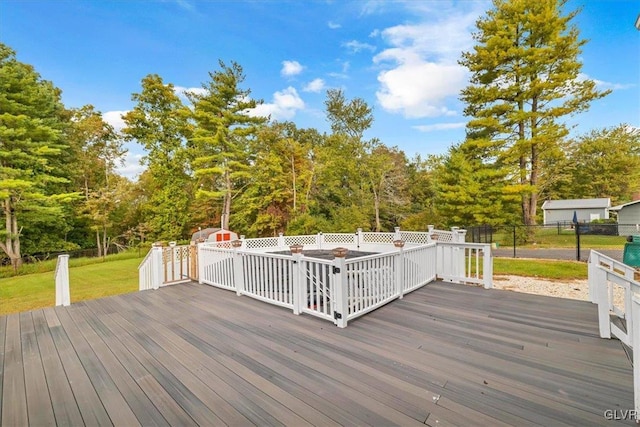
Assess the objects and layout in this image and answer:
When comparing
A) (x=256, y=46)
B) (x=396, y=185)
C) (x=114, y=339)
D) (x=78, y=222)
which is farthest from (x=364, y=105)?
(x=78, y=222)

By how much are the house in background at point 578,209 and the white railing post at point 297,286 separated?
27.8m

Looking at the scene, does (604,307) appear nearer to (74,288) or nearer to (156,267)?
(156,267)

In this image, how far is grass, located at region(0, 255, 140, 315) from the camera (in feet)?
22.8

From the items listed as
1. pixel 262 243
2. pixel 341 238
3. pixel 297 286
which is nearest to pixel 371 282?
pixel 297 286

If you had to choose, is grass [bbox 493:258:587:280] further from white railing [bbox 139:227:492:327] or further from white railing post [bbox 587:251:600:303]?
white railing post [bbox 587:251:600:303]

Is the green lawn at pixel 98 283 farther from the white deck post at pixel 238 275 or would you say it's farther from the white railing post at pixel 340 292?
the white railing post at pixel 340 292

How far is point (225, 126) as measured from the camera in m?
16.6

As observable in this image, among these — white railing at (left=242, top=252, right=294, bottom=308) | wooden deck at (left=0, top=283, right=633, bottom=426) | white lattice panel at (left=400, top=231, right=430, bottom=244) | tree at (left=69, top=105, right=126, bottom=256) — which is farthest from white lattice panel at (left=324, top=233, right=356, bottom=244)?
tree at (left=69, top=105, right=126, bottom=256)

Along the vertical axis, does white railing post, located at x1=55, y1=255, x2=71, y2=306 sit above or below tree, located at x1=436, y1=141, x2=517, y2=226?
below

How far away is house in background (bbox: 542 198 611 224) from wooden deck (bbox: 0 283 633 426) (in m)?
26.2

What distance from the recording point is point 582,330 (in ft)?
10.2

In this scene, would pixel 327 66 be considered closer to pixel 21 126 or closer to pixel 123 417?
pixel 123 417

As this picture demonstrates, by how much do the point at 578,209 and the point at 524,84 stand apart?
16.1m

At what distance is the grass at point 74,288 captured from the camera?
6939 mm
